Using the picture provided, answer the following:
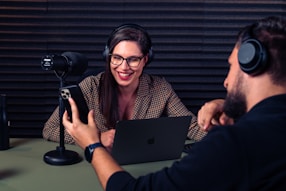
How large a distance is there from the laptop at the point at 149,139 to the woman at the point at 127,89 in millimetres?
401

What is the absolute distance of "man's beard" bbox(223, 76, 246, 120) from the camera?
1024mm

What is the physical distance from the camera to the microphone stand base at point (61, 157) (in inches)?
57.9

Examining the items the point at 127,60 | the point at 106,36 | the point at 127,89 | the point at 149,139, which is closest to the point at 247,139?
the point at 149,139

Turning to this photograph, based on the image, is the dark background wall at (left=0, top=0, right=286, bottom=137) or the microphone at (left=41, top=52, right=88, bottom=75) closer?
the microphone at (left=41, top=52, right=88, bottom=75)

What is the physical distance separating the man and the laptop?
0.94ft

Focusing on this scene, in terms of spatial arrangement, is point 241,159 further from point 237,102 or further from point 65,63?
point 65,63

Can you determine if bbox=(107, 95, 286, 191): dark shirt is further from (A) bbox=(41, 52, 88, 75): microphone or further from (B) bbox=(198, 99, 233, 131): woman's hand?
(A) bbox=(41, 52, 88, 75): microphone

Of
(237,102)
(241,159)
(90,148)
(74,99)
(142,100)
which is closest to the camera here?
(241,159)

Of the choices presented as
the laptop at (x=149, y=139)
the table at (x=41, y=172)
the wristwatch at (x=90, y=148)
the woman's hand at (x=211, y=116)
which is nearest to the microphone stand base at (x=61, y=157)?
the table at (x=41, y=172)

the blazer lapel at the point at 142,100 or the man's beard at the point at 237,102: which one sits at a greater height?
the man's beard at the point at 237,102

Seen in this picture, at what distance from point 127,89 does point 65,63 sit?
650mm

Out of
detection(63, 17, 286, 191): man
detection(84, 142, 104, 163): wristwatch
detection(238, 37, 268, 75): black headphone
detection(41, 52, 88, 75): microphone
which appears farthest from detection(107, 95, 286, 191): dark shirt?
detection(41, 52, 88, 75): microphone

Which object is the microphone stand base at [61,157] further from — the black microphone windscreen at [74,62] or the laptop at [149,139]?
the black microphone windscreen at [74,62]

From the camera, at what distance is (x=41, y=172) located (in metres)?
1.38
